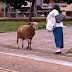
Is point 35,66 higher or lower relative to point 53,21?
lower

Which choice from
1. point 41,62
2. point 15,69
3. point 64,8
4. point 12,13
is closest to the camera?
point 15,69

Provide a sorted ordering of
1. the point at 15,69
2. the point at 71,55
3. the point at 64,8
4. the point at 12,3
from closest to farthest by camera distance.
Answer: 1. the point at 15,69
2. the point at 71,55
3. the point at 12,3
4. the point at 64,8

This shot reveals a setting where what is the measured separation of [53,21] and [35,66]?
3.25m

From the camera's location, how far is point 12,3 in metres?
36.5

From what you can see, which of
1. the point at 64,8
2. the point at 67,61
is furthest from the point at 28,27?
the point at 64,8

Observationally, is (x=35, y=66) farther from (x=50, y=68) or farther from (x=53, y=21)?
(x=53, y=21)

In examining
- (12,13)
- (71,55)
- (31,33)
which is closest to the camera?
(71,55)

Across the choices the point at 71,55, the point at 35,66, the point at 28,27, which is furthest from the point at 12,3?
the point at 35,66

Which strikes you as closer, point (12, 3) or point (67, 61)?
point (67, 61)

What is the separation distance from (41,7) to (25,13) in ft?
12.9

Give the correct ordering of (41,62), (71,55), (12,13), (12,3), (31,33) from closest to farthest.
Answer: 1. (41,62)
2. (71,55)
3. (31,33)
4. (12,3)
5. (12,13)

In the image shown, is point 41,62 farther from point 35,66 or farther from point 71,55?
point 71,55

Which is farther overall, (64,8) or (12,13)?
(64,8)

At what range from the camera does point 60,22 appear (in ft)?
41.9
